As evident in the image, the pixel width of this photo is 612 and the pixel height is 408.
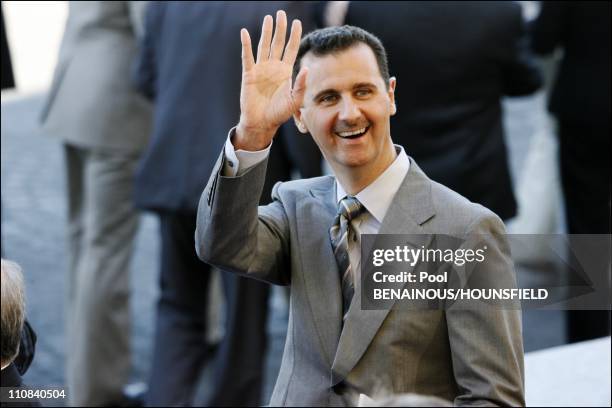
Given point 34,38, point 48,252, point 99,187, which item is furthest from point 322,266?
point 48,252

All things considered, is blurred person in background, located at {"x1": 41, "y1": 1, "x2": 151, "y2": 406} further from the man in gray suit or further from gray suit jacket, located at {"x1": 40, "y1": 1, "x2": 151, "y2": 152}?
the man in gray suit

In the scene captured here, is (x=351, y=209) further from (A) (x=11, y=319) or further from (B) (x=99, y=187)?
(B) (x=99, y=187)

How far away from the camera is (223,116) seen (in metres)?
3.49

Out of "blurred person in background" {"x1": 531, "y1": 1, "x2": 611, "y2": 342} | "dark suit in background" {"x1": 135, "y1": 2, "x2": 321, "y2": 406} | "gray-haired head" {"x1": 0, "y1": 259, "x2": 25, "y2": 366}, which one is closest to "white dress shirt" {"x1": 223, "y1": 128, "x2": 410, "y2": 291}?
"gray-haired head" {"x1": 0, "y1": 259, "x2": 25, "y2": 366}

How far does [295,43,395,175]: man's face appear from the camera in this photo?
2.04 m

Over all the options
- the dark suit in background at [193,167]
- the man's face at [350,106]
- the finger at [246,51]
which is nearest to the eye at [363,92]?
the man's face at [350,106]

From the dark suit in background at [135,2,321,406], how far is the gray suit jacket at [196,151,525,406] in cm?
113

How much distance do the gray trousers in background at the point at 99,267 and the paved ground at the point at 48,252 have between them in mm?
122

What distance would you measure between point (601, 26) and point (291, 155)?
1201 millimetres

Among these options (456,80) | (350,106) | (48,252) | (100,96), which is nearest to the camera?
(350,106)

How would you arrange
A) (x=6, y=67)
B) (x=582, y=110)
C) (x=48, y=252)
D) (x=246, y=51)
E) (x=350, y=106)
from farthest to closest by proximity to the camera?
(x=48, y=252), (x=582, y=110), (x=6, y=67), (x=350, y=106), (x=246, y=51)

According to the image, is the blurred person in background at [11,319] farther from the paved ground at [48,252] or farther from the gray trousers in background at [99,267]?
the gray trousers in background at [99,267]

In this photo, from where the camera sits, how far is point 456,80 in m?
3.55

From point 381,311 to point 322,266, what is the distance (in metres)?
0.15
